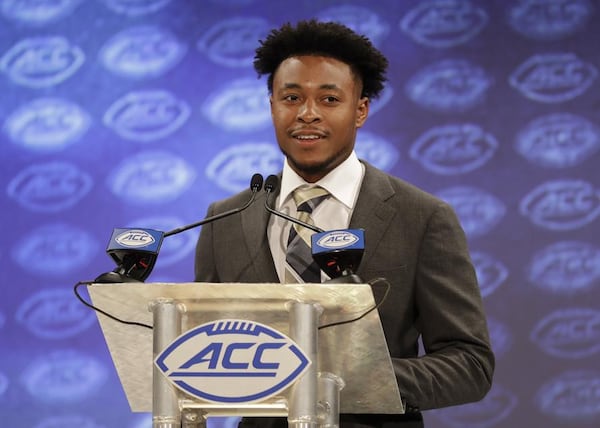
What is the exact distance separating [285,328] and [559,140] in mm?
2202

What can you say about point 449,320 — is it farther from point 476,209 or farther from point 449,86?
point 449,86

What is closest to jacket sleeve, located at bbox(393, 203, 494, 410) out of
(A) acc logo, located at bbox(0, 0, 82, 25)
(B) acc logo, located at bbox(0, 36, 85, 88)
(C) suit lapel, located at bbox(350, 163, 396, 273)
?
(C) suit lapel, located at bbox(350, 163, 396, 273)

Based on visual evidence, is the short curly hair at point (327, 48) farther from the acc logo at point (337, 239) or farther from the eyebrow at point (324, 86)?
the acc logo at point (337, 239)

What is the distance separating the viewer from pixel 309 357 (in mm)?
1528

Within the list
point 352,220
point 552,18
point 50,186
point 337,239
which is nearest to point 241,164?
point 50,186

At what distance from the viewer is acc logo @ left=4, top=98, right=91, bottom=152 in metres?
3.77

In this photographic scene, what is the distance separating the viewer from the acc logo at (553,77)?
354 cm

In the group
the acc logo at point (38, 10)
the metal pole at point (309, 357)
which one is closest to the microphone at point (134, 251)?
the metal pole at point (309, 357)

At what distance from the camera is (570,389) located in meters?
3.36

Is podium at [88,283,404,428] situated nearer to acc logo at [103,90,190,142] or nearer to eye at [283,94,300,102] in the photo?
eye at [283,94,300,102]

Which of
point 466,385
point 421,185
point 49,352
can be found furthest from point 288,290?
point 49,352

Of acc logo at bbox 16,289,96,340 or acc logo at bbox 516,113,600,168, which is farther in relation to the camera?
acc logo at bbox 16,289,96,340

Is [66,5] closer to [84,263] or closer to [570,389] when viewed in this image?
[84,263]

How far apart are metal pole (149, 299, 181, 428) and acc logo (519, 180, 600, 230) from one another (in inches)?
85.7
